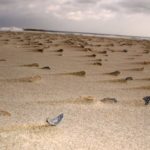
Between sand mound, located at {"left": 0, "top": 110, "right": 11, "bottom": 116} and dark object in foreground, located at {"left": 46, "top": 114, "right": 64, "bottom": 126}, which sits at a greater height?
sand mound, located at {"left": 0, "top": 110, "right": 11, "bottom": 116}

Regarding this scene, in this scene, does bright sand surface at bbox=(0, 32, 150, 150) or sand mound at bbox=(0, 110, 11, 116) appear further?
sand mound at bbox=(0, 110, 11, 116)

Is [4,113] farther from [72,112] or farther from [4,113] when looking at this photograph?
[72,112]

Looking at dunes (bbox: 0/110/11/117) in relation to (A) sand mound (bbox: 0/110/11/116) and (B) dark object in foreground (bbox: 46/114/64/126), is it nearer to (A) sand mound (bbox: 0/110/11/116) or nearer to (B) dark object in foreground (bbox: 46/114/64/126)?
(A) sand mound (bbox: 0/110/11/116)

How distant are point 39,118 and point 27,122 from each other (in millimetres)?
61

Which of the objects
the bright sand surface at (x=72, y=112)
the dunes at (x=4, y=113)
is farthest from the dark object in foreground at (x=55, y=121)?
the dunes at (x=4, y=113)

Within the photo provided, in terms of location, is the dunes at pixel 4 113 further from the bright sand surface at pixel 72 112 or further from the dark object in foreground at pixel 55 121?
the dark object in foreground at pixel 55 121

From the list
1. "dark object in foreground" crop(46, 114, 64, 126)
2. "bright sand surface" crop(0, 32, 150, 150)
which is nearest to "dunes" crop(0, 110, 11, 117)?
"bright sand surface" crop(0, 32, 150, 150)

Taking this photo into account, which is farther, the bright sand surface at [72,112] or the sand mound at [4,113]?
the sand mound at [4,113]

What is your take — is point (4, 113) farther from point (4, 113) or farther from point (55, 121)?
point (55, 121)

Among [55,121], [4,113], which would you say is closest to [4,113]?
[4,113]

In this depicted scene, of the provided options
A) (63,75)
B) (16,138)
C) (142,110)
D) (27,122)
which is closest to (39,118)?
(27,122)

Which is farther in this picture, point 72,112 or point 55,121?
point 72,112

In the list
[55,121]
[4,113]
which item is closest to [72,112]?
[55,121]

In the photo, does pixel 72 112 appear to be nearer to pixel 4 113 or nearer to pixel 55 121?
pixel 55 121
